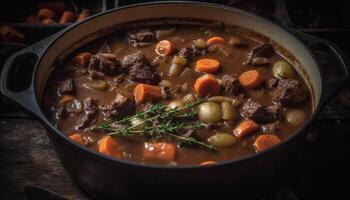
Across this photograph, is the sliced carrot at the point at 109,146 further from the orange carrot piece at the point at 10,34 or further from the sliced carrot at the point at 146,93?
the orange carrot piece at the point at 10,34

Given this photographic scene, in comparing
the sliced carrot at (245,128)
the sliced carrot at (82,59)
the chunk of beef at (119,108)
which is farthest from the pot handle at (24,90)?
the sliced carrot at (245,128)

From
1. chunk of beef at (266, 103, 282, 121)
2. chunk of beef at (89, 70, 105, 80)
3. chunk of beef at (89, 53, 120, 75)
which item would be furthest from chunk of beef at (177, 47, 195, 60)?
chunk of beef at (266, 103, 282, 121)

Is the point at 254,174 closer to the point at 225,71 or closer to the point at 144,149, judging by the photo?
the point at 144,149

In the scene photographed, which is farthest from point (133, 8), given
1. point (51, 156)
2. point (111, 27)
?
point (51, 156)

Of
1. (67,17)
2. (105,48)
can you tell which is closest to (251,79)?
(105,48)

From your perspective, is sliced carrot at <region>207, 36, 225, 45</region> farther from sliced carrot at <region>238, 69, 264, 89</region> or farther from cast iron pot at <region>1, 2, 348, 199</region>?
sliced carrot at <region>238, 69, 264, 89</region>

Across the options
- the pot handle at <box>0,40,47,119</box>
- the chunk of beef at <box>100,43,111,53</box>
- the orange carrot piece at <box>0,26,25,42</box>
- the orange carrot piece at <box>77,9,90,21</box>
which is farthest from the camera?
the orange carrot piece at <box>77,9,90,21</box>
